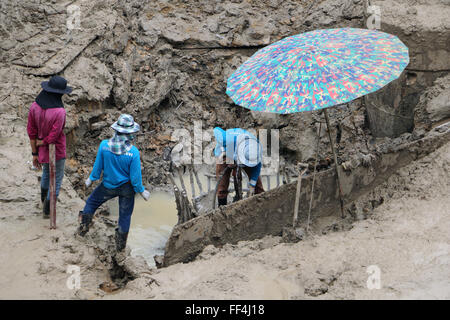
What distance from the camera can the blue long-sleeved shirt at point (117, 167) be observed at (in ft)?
14.1

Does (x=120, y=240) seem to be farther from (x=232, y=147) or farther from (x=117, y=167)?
(x=232, y=147)

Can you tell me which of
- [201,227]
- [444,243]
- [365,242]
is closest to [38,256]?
[201,227]

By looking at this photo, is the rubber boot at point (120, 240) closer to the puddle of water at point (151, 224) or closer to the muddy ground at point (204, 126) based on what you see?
the muddy ground at point (204, 126)

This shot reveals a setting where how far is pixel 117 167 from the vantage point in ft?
14.3

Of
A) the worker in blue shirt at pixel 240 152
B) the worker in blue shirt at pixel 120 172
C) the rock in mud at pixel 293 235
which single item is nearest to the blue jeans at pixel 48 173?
the worker in blue shirt at pixel 120 172

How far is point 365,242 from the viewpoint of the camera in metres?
4.11

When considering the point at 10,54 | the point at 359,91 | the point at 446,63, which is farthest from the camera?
the point at 10,54

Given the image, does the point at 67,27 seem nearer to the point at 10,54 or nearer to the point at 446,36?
the point at 10,54

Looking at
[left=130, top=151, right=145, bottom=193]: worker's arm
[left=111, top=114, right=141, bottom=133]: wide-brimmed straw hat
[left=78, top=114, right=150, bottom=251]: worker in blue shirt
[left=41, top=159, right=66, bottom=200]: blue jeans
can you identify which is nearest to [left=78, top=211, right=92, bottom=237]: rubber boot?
[left=78, top=114, right=150, bottom=251]: worker in blue shirt

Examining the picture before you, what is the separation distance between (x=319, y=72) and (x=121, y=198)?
2.28 meters

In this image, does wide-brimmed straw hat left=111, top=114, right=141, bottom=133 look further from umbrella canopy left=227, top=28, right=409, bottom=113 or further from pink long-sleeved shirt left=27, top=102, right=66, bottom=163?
umbrella canopy left=227, top=28, right=409, bottom=113

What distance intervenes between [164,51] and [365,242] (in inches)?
217

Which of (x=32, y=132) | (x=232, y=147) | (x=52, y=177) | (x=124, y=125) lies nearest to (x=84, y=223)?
(x=52, y=177)
